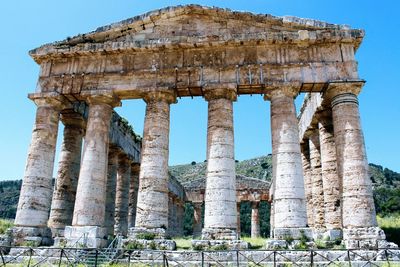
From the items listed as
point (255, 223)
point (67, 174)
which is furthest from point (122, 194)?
point (255, 223)

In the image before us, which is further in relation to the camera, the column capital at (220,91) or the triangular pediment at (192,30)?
the triangular pediment at (192,30)

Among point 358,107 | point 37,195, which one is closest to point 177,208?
point 37,195

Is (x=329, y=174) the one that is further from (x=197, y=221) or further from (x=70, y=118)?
(x=197, y=221)

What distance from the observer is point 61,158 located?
20.1 m

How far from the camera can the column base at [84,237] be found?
1549 centimetres

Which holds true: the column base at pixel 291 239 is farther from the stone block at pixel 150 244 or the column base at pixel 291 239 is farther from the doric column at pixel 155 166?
the doric column at pixel 155 166

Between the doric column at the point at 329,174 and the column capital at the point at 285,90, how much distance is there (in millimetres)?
3163

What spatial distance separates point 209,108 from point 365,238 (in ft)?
27.8

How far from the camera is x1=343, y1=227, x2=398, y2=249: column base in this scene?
1393cm

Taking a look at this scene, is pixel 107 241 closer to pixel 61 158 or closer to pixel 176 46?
pixel 61 158

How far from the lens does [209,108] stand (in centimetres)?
1752

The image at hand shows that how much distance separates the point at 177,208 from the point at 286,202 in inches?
1048

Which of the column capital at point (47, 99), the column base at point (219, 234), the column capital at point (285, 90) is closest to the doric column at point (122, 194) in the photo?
the column capital at point (47, 99)

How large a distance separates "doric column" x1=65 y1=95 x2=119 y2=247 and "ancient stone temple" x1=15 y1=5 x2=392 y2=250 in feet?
0.16
